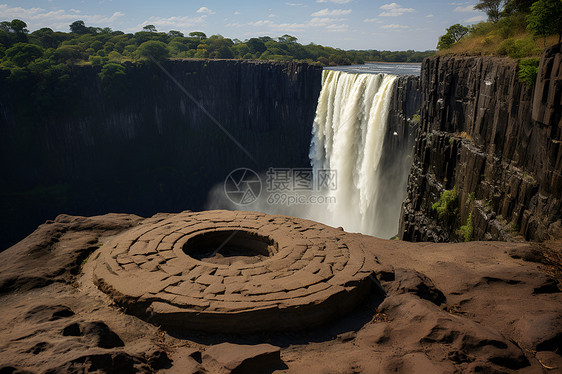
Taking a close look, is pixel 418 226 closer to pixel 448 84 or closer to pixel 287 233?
pixel 448 84

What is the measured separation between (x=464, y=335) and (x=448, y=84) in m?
10.9

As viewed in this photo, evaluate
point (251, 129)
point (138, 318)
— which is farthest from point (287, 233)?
point (251, 129)

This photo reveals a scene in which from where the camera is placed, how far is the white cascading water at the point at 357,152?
744 inches

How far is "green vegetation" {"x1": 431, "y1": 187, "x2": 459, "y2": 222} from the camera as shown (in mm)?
12281

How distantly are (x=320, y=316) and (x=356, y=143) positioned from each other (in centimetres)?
1695

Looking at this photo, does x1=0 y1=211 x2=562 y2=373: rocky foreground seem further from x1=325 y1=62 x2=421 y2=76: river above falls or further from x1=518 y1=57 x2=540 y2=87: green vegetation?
x1=325 y1=62 x2=421 y2=76: river above falls

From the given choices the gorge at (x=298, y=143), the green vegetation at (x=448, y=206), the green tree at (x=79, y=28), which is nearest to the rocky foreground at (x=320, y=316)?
the gorge at (x=298, y=143)

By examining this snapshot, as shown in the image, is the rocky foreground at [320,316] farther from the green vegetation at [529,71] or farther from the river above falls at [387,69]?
→ the river above falls at [387,69]

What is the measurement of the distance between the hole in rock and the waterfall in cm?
1219

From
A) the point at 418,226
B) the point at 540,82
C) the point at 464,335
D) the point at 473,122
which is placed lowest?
the point at 418,226

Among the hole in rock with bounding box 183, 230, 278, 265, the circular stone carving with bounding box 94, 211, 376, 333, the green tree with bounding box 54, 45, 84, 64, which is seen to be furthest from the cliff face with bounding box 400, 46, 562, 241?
the green tree with bounding box 54, 45, 84, 64

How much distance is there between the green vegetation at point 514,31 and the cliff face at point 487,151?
20.2 inches

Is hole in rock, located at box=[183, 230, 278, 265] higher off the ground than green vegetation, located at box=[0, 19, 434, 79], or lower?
lower

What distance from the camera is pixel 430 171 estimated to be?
14.4m
